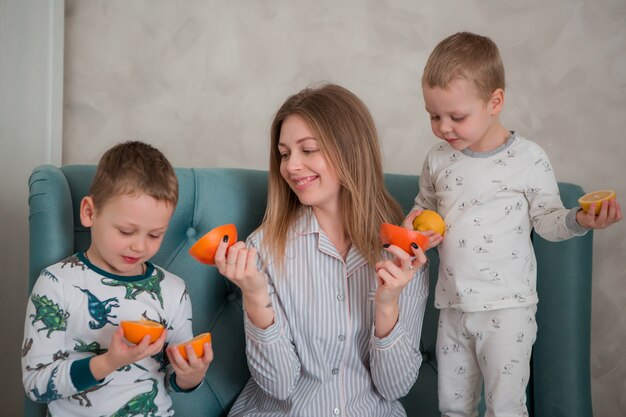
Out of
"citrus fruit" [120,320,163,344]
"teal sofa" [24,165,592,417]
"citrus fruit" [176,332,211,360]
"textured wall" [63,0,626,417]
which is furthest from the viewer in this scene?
"textured wall" [63,0,626,417]

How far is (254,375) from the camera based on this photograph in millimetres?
1663

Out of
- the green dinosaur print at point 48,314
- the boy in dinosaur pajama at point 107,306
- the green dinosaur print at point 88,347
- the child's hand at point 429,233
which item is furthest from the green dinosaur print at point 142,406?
the child's hand at point 429,233

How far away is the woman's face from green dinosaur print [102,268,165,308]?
0.40 meters

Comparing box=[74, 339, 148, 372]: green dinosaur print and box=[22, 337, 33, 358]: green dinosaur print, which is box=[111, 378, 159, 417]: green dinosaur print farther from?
Result: box=[22, 337, 33, 358]: green dinosaur print

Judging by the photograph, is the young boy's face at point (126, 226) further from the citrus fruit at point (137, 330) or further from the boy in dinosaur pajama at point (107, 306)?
the citrus fruit at point (137, 330)

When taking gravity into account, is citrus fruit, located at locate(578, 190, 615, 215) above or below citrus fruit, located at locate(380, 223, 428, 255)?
above

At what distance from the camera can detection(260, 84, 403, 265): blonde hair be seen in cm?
172

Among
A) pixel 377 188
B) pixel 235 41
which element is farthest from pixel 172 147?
pixel 377 188

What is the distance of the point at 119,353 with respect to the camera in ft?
4.19

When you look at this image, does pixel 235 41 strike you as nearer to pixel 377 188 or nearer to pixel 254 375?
pixel 377 188

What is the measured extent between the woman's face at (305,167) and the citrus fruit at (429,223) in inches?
9.3

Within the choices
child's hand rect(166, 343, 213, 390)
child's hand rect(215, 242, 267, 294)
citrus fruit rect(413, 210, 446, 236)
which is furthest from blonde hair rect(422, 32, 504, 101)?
Answer: child's hand rect(166, 343, 213, 390)

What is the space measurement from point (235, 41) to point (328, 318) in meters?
1.18

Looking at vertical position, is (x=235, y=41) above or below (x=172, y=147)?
above
